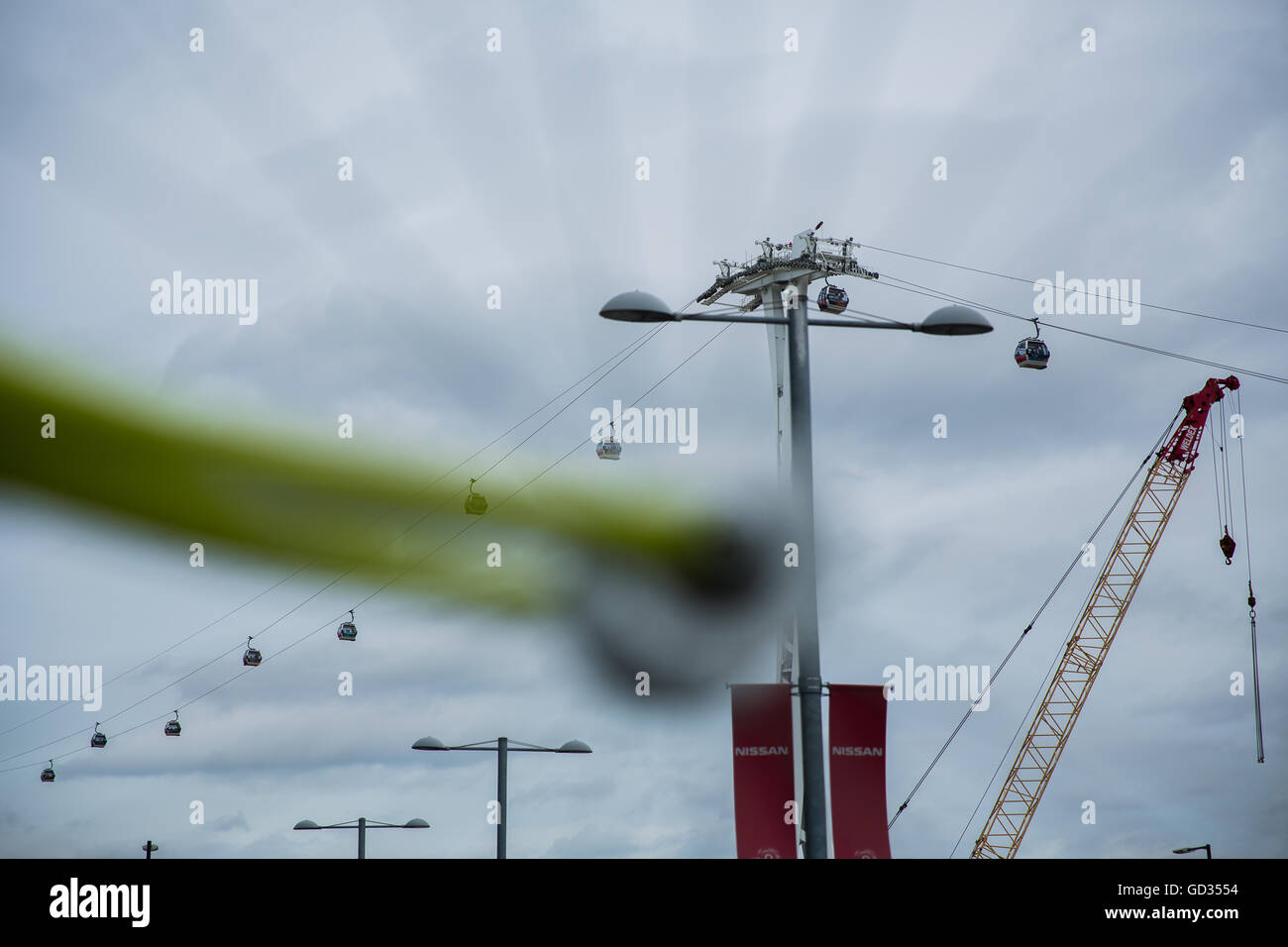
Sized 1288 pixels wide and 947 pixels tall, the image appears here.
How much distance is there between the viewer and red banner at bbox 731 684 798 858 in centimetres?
1928

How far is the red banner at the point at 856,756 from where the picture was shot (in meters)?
19.9

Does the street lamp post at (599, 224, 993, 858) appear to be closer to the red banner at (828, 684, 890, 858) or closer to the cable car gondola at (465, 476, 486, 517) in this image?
the red banner at (828, 684, 890, 858)

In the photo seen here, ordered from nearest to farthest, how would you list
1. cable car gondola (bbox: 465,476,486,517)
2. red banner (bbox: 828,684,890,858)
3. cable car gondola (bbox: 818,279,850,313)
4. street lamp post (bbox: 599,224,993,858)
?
1. street lamp post (bbox: 599,224,993,858)
2. red banner (bbox: 828,684,890,858)
3. cable car gondola (bbox: 465,476,486,517)
4. cable car gondola (bbox: 818,279,850,313)

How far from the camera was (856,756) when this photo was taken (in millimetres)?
20078

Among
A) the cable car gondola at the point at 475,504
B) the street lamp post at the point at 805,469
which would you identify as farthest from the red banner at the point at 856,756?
the cable car gondola at the point at 475,504

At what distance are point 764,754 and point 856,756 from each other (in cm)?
152

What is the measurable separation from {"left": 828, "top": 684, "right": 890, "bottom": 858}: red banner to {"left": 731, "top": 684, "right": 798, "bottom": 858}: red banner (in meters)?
0.70

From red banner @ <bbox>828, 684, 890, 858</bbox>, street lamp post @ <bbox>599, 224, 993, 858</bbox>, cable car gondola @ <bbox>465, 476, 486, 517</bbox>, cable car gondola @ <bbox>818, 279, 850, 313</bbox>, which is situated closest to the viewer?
street lamp post @ <bbox>599, 224, 993, 858</bbox>

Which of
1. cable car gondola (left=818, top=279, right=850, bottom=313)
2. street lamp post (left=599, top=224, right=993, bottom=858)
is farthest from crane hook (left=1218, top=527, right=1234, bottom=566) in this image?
street lamp post (left=599, top=224, right=993, bottom=858)

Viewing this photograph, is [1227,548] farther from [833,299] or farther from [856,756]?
[856,756]

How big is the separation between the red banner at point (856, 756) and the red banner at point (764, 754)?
70 centimetres

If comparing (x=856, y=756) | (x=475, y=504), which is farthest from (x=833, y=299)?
(x=856, y=756)

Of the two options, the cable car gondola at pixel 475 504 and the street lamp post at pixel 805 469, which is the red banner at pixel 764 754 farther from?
the cable car gondola at pixel 475 504
